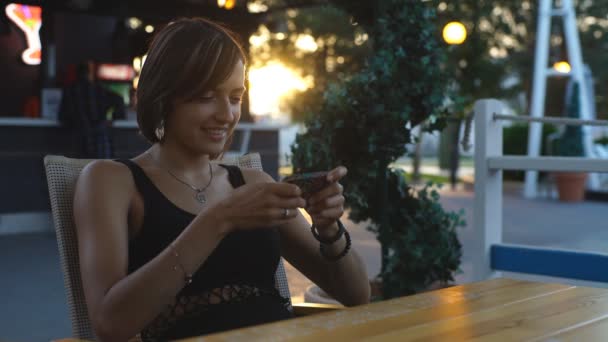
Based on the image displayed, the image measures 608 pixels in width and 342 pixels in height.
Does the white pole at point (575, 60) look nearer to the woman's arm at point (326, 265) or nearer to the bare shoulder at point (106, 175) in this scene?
the woman's arm at point (326, 265)

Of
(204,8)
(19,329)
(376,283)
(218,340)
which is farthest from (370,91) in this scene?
(204,8)

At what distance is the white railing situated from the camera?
3316 millimetres

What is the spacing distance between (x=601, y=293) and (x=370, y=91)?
108 inches

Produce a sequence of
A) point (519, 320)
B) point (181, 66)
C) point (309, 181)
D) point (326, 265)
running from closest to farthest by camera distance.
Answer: point (519, 320) < point (309, 181) < point (181, 66) < point (326, 265)

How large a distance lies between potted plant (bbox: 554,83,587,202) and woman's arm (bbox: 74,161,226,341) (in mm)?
13779

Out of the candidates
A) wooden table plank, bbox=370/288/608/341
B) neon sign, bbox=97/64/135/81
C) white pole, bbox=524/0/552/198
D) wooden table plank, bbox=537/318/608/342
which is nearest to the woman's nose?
wooden table plank, bbox=370/288/608/341

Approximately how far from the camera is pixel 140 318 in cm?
170

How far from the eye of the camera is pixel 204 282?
1.97 metres

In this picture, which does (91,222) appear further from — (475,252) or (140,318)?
(475,252)

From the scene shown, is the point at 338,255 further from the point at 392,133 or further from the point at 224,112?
the point at 392,133

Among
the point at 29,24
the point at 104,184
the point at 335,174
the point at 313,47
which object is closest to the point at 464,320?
the point at 335,174

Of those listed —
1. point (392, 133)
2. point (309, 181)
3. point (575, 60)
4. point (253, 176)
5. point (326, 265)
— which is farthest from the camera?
point (575, 60)

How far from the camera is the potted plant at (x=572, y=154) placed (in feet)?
48.2

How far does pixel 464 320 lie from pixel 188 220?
777 millimetres
